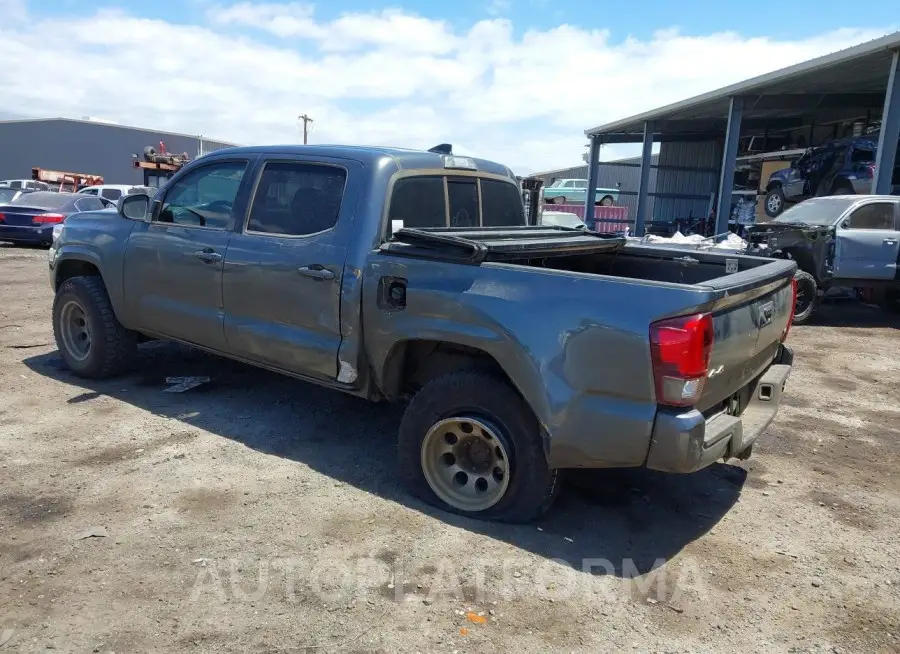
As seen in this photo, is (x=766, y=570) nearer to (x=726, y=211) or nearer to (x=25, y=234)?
(x=726, y=211)

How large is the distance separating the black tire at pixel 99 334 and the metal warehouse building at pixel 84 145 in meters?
39.5

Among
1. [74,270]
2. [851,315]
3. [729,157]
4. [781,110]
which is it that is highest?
[781,110]

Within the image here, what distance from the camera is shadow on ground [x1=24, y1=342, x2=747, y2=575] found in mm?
3500

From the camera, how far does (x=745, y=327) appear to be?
3312 millimetres

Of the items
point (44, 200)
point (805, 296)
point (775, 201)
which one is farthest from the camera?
point (775, 201)

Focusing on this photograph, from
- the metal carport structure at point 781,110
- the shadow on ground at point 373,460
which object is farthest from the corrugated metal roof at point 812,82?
the shadow on ground at point 373,460

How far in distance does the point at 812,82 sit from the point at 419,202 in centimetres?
1414

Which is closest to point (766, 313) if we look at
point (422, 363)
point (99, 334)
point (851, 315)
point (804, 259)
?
point (422, 363)

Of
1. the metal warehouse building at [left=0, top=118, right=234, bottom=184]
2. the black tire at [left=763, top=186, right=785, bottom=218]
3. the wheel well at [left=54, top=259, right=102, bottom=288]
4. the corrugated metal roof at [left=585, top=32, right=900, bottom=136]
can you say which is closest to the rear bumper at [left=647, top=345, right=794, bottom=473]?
the wheel well at [left=54, top=259, right=102, bottom=288]

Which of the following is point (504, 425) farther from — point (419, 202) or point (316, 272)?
point (419, 202)

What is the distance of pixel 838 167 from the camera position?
1545cm

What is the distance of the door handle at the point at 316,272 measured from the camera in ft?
13.0

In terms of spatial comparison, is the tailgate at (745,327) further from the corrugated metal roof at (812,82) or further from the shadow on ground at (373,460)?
the corrugated metal roof at (812,82)

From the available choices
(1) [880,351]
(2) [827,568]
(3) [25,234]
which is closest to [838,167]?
(1) [880,351]
